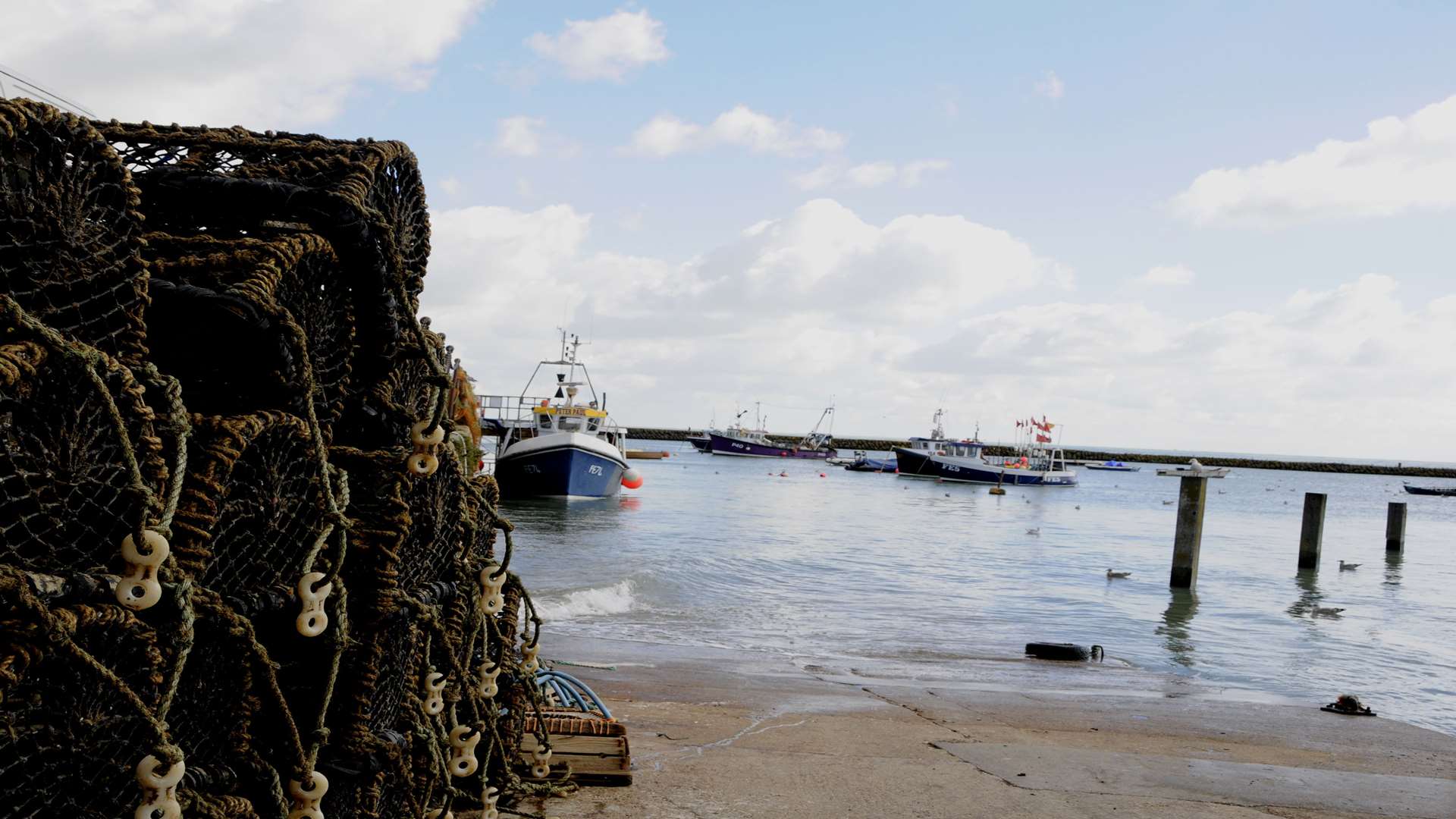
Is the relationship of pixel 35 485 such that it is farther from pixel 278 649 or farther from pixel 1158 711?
pixel 1158 711

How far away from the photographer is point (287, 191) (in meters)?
2.99

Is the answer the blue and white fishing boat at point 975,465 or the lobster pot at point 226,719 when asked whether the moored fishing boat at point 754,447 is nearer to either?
the blue and white fishing boat at point 975,465

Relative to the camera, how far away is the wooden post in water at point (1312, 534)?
25.2 m

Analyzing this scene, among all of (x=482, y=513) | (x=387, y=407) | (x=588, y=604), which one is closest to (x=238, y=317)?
(x=387, y=407)

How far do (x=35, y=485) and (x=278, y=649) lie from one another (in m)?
1.07

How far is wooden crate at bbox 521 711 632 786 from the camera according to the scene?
4.86 meters

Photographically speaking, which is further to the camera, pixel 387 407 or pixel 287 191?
pixel 387 407

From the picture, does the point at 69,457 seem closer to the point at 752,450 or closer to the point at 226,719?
the point at 226,719

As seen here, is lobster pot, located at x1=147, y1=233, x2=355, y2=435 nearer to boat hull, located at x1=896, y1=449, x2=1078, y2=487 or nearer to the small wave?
the small wave

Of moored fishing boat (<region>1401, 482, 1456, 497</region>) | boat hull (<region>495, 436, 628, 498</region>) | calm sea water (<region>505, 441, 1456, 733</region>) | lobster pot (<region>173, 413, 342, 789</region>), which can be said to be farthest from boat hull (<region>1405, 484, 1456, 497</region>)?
lobster pot (<region>173, 413, 342, 789</region>)

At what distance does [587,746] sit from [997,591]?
52.5 ft

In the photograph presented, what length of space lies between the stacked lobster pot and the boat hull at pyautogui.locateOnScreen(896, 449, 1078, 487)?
66314 millimetres

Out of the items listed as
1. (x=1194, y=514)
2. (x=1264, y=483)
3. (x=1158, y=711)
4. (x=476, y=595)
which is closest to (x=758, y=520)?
(x=1194, y=514)

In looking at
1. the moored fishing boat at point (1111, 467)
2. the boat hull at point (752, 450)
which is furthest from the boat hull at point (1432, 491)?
the boat hull at point (752, 450)
